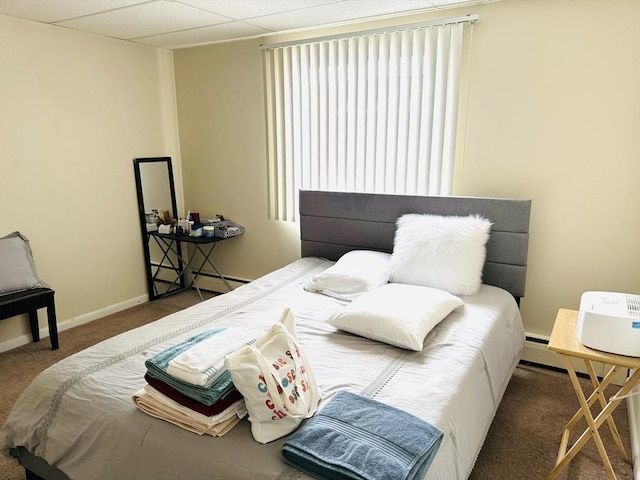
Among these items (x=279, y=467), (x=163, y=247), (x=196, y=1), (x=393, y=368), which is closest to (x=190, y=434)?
(x=279, y=467)

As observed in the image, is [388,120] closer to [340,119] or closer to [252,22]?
[340,119]

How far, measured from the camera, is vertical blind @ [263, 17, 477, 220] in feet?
9.97

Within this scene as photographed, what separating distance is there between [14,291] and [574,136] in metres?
3.71

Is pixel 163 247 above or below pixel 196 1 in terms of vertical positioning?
below

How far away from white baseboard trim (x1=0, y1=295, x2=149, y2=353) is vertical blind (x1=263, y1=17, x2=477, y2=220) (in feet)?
5.34

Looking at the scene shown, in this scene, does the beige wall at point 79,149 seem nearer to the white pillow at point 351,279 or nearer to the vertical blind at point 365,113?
the vertical blind at point 365,113

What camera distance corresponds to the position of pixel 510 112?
2852 mm

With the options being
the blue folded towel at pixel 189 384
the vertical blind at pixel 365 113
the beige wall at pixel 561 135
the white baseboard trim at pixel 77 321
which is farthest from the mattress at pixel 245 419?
the white baseboard trim at pixel 77 321

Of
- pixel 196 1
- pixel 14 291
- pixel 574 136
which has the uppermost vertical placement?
pixel 196 1

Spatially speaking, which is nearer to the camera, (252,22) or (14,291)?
(14,291)

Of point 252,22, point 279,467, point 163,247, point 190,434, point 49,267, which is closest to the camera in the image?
point 279,467

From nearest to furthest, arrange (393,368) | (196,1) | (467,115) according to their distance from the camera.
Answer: (393,368)
(196,1)
(467,115)

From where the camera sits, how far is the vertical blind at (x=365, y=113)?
9.97 feet

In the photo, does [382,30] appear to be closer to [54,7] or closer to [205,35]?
[205,35]
